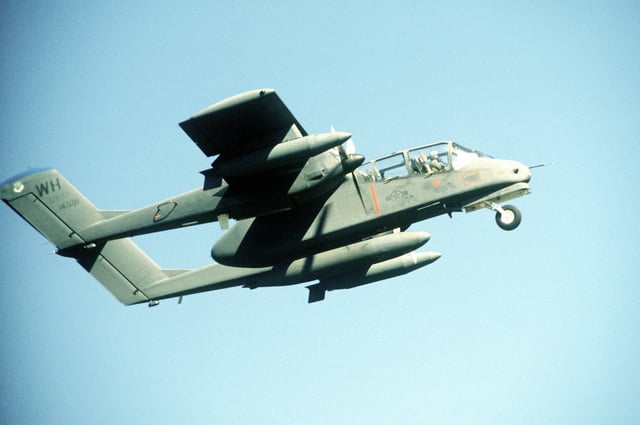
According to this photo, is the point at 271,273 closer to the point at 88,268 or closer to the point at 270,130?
the point at 270,130

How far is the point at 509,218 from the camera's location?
13008mm

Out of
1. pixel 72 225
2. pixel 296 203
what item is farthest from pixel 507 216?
pixel 72 225

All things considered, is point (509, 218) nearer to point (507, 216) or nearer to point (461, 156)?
point (507, 216)

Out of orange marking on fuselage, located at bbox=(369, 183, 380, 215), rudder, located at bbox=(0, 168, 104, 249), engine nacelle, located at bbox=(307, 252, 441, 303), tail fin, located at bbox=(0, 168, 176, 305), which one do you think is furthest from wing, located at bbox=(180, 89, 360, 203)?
tail fin, located at bbox=(0, 168, 176, 305)

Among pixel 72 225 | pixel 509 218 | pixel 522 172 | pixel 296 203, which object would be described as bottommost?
pixel 509 218

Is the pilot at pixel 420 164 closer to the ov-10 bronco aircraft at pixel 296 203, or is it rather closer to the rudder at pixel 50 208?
the ov-10 bronco aircraft at pixel 296 203

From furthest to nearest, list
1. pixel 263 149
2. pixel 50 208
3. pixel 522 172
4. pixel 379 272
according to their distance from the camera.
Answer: pixel 50 208
pixel 379 272
pixel 522 172
pixel 263 149

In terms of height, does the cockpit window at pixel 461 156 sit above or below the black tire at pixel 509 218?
above

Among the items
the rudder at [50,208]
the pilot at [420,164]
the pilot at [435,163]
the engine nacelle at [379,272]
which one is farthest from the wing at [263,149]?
the rudder at [50,208]

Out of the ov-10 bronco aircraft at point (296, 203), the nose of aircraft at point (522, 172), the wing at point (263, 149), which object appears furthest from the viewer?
the nose of aircraft at point (522, 172)

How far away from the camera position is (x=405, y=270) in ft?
45.9

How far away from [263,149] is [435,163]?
4215mm

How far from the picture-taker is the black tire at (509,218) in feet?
42.5

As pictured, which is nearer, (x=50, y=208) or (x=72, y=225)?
(x=72, y=225)
